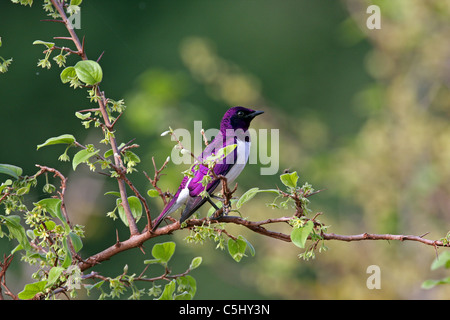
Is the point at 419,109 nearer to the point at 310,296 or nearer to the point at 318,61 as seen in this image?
the point at 310,296

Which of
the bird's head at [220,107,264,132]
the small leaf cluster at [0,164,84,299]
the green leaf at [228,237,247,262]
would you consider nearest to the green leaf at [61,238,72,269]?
the small leaf cluster at [0,164,84,299]

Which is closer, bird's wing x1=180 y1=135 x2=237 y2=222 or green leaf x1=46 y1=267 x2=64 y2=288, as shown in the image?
green leaf x1=46 y1=267 x2=64 y2=288

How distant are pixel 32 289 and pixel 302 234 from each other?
1.98ft

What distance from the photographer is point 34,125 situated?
337 inches

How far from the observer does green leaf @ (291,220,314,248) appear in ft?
4.48

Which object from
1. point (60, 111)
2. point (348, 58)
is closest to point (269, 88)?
point (348, 58)

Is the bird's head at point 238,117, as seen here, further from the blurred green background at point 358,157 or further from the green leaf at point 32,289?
the green leaf at point 32,289

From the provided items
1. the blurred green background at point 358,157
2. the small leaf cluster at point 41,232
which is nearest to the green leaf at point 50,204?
the small leaf cluster at point 41,232

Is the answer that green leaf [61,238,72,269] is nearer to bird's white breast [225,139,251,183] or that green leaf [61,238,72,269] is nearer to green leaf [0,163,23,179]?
→ green leaf [0,163,23,179]

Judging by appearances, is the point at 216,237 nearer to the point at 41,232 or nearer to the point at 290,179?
the point at 290,179

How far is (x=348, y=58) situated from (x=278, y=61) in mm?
1032

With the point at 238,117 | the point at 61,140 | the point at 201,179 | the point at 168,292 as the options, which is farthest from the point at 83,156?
the point at 238,117

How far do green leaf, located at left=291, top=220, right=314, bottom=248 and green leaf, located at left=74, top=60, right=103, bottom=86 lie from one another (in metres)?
0.56

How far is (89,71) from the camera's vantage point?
4.82ft
